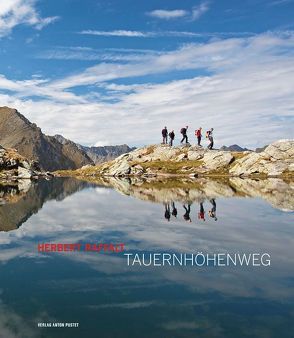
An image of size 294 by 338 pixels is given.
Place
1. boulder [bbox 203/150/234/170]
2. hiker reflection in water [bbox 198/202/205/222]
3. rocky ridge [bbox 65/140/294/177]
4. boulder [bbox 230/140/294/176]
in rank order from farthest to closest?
1. boulder [bbox 203/150/234/170]
2. rocky ridge [bbox 65/140/294/177]
3. boulder [bbox 230/140/294/176]
4. hiker reflection in water [bbox 198/202/205/222]

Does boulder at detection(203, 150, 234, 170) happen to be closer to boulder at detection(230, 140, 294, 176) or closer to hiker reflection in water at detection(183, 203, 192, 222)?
boulder at detection(230, 140, 294, 176)

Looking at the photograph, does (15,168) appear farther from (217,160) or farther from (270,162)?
(270,162)

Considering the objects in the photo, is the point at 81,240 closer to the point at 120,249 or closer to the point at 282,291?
the point at 120,249

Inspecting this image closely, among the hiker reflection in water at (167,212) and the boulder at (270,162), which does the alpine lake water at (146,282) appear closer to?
the hiker reflection in water at (167,212)

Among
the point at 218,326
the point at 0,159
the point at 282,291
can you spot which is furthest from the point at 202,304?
the point at 0,159

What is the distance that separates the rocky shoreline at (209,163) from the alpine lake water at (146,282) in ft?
327

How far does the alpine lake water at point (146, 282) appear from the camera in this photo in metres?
16.4

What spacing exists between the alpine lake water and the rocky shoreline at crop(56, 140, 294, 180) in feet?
327

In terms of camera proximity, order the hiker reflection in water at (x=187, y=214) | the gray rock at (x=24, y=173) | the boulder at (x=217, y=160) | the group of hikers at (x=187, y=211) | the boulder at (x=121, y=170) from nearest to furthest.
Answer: the hiker reflection in water at (x=187, y=214) < the group of hikers at (x=187, y=211) < the boulder at (x=217, y=160) < the gray rock at (x=24, y=173) < the boulder at (x=121, y=170)

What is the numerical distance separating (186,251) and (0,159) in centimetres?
15372

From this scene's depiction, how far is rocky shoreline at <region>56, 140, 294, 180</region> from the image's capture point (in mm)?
142875

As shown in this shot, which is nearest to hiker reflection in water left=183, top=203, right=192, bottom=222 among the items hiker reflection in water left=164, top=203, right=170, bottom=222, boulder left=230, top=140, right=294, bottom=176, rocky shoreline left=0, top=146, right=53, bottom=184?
hiker reflection in water left=164, top=203, right=170, bottom=222

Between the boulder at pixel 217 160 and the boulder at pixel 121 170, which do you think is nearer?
the boulder at pixel 217 160

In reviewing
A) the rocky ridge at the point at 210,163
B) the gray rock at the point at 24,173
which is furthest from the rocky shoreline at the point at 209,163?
the gray rock at the point at 24,173
